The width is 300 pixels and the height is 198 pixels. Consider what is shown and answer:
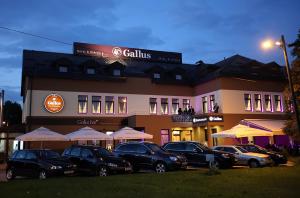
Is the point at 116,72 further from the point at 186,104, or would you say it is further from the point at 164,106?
the point at 186,104

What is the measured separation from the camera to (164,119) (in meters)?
33.4

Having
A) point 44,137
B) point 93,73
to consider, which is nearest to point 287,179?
point 44,137

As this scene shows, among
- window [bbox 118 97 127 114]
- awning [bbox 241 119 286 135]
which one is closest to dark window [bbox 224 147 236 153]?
awning [bbox 241 119 286 135]

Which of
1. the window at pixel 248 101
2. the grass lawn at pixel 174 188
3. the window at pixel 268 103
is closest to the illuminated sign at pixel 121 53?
the window at pixel 248 101

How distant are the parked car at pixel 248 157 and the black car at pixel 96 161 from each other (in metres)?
8.30

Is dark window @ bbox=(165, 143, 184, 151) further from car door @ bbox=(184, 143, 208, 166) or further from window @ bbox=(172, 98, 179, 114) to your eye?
window @ bbox=(172, 98, 179, 114)

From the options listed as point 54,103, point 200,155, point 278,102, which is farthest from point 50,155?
point 278,102

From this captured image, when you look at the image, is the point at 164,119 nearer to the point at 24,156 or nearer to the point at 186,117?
the point at 186,117

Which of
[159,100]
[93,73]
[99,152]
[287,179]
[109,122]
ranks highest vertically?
[93,73]

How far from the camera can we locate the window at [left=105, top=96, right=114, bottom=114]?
3515 cm

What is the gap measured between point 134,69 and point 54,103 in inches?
422

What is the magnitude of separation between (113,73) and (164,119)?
776cm

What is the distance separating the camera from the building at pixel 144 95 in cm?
3234

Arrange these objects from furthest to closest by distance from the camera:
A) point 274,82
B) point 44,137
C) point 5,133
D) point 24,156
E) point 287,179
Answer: point 274,82, point 5,133, point 44,137, point 24,156, point 287,179
